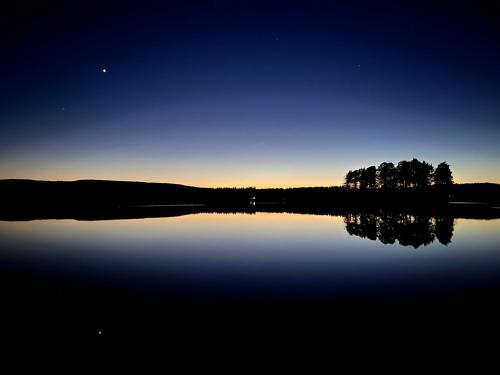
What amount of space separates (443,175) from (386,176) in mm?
26805

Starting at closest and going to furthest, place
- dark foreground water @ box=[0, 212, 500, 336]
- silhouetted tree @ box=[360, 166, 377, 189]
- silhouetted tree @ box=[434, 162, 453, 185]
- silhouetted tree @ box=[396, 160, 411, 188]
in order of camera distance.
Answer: dark foreground water @ box=[0, 212, 500, 336], silhouetted tree @ box=[434, 162, 453, 185], silhouetted tree @ box=[396, 160, 411, 188], silhouetted tree @ box=[360, 166, 377, 189]

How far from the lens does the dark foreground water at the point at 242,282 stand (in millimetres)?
9203

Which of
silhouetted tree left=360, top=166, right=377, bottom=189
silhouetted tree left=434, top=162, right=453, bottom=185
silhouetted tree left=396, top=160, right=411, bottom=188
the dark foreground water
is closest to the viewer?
the dark foreground water

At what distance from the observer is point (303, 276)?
46.1 ft

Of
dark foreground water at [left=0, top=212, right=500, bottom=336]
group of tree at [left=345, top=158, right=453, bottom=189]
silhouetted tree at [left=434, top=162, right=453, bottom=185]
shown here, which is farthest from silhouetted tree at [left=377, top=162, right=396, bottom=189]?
dark foreground water at [left=0, top=212, right=500, bottom=336]

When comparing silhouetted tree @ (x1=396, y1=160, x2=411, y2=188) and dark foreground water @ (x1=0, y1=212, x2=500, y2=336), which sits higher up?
silhouetted tree @ (x1=396, y1=160, x2=411, y2=188)

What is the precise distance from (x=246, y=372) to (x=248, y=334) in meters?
1.66

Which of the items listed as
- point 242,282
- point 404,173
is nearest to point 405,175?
point 404,173

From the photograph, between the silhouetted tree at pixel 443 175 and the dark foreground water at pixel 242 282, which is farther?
the silhouetted tree at pixel 443 175

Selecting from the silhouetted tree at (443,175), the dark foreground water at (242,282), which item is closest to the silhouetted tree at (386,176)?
the silhouetted tree at (443,175)

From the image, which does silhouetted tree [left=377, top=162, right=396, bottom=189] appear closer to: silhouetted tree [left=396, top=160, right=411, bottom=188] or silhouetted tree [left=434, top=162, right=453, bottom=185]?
silhouetted tree [left=396, top=160, right=411, bottom=188]

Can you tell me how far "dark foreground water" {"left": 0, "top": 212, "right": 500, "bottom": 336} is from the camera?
30.2ft

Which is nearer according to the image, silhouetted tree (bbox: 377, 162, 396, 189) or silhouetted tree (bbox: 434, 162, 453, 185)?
silhouetted tree (bbox: 434, 162, 453, 185)

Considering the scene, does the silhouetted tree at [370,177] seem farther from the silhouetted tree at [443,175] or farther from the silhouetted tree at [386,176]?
the silhouetted tree at [443,175]
